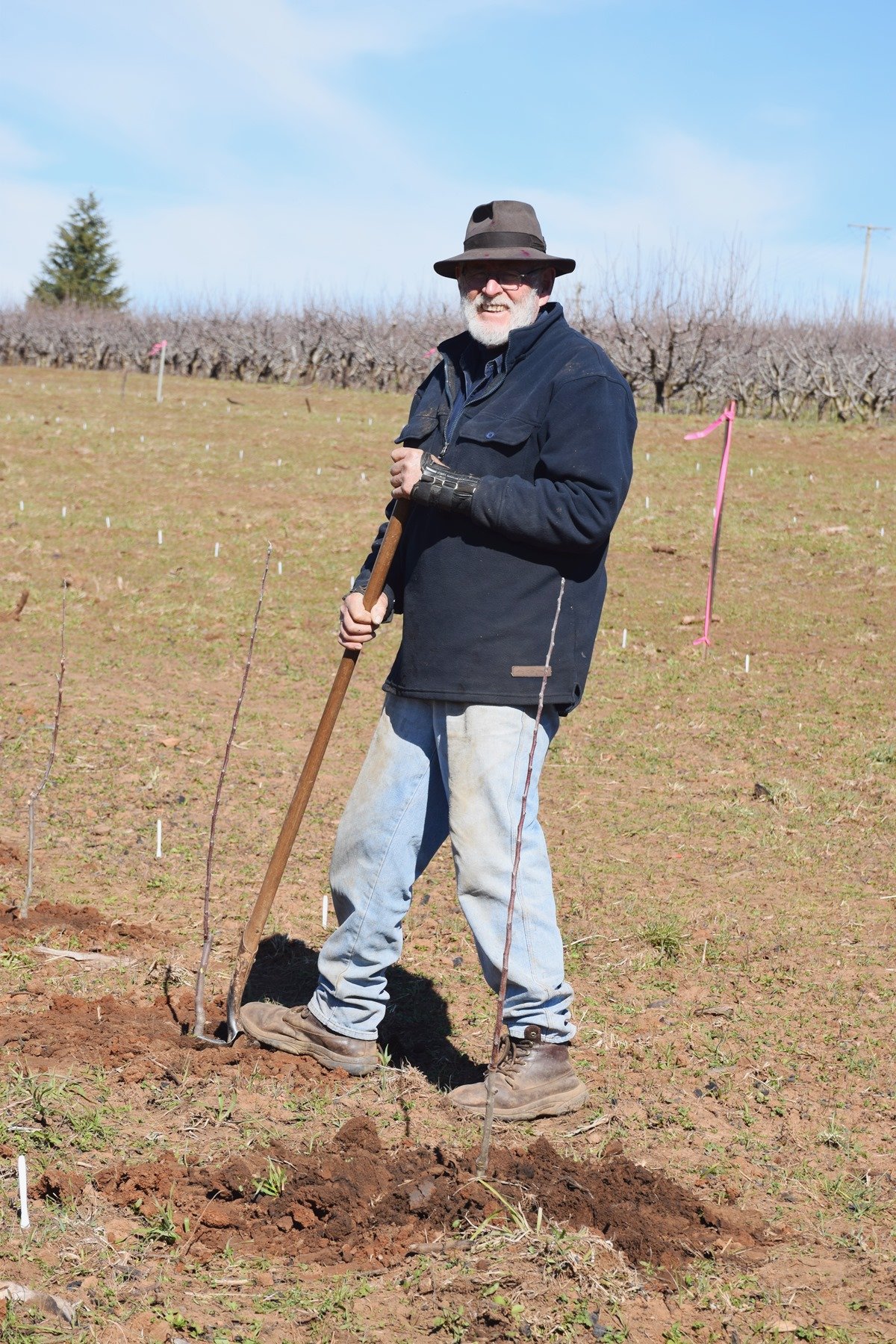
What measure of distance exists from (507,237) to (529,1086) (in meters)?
2.33

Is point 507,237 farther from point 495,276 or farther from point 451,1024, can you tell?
point 451,1024

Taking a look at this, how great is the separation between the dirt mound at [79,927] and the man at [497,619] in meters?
1.28

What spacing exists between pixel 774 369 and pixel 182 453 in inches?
893

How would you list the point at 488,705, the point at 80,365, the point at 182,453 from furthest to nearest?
1. the point at 80,365
2. the point at 182,453
3. the point at 488,705

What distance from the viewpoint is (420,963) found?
15.3 ft

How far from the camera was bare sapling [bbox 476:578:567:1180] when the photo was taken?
3.04 metres

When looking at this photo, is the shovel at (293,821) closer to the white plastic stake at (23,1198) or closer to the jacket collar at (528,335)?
the jacket collar at (528,335)

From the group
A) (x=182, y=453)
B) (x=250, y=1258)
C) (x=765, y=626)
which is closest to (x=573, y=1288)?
(x=250, y=1258)

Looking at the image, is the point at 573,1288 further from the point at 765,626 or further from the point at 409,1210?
the point at 765,626

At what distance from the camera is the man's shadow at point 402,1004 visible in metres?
3.85

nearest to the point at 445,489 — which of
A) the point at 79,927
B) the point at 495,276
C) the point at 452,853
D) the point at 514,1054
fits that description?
the point at 495,276

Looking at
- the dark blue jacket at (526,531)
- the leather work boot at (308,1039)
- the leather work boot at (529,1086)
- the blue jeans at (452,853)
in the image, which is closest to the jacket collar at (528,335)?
the dark blue jacket at (526,531)

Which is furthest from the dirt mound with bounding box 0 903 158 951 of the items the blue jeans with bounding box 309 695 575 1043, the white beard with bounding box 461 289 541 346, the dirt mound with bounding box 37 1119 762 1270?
the white beard with bounding box 461 289 541 346

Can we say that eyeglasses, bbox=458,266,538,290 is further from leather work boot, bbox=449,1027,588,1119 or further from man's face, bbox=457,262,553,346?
leather work boot, bbox=449,1027,588,1119
